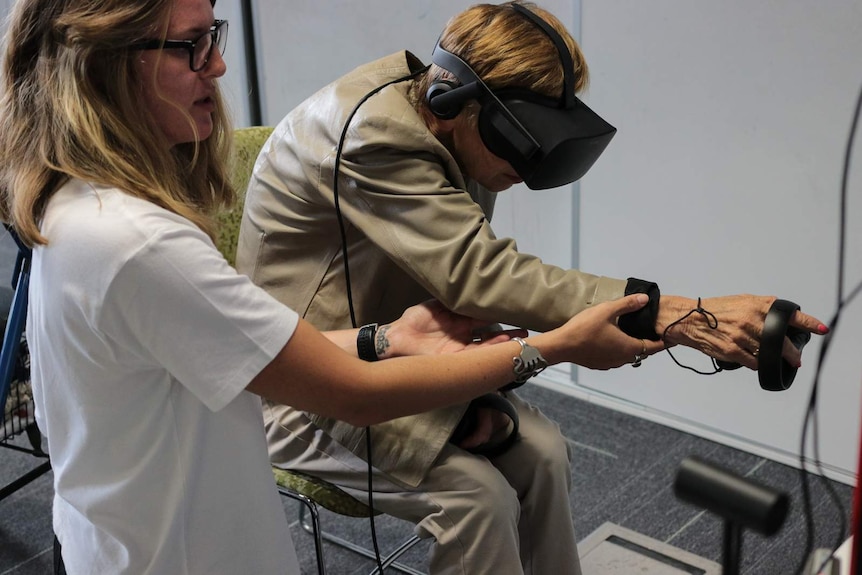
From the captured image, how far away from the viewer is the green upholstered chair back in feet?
5.89

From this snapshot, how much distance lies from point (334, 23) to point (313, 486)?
193 cm

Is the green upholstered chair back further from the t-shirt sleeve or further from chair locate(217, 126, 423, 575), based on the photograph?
the t-shirt sleeve

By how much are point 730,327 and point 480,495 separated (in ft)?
1.48

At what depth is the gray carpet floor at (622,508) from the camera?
2164 mm

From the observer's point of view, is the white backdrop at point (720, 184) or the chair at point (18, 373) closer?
the chair at point (18, 373)

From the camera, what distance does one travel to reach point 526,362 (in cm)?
131

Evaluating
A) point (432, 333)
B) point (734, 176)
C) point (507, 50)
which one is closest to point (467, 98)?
point (507, 50)

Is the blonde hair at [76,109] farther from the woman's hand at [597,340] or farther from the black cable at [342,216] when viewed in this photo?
the woman's hand at [597,340]

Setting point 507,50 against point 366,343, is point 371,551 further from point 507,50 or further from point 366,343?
point 507,50

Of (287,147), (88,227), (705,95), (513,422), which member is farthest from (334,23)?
(88,227)

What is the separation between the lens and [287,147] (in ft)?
5.20

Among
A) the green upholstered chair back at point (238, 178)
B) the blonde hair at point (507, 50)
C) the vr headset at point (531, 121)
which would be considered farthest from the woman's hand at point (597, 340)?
the green upholstered chair back at point (238, 178)

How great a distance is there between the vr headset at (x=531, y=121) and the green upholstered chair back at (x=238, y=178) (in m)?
0.50

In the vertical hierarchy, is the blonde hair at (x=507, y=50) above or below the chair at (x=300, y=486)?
above
